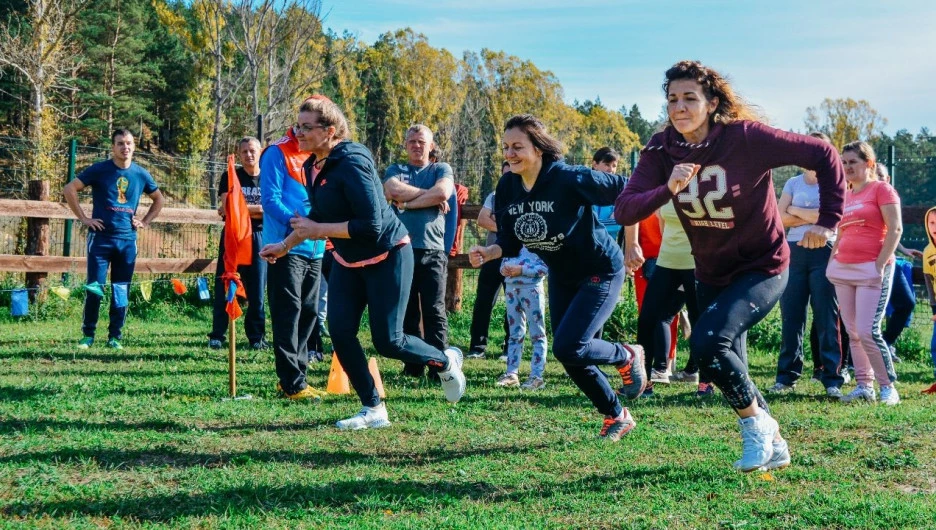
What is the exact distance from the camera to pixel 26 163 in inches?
703

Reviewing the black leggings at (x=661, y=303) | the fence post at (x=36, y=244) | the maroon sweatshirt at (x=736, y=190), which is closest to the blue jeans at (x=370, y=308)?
the maroon sweatshirt at (x=736, y=190)

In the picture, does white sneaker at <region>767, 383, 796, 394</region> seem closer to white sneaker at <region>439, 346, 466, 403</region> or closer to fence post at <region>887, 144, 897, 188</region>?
white sneaker at <region>439, 346, 466, 403</region>

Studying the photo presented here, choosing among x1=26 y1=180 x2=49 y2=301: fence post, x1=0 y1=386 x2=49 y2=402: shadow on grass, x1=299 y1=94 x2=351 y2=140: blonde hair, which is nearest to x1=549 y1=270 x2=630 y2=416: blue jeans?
x1=299 y1=94 x2=351 y2=140: blonde hair

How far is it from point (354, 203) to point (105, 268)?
5.47 meters

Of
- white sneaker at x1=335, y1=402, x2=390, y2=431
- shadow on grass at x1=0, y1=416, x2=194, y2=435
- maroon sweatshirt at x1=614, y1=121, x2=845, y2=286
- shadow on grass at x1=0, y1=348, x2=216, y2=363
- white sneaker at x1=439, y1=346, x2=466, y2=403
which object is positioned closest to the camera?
maroon sweatshirt at x1=614, y1=121, x2=845, y2=286

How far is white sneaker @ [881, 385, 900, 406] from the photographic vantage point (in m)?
7.03

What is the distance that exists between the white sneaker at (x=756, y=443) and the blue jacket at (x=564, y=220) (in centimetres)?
132

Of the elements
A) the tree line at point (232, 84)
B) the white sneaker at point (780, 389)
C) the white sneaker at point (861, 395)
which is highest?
the tree line at point (232, 84)

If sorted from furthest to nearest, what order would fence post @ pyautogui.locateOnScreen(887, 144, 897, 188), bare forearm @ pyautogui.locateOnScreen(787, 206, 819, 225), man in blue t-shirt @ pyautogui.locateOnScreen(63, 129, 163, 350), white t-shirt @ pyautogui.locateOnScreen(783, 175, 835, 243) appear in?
fence post @ pyautogui.locateOnScreen(887, 144, 897, 188) < man in blue t-shirt @ pyautogui.locateOnScreen(63, 129, 163, 350) < white t-shirt @ pyautogui.locateOnScreen(783, 175, 835, 243) < bare forearm @ pyautogui.locateOnScreen(787, 206, 819, 225)

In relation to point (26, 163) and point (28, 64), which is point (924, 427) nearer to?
point (26, 163)

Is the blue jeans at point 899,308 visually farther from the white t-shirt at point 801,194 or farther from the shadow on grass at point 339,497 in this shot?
the shadow on grass at point 339,497

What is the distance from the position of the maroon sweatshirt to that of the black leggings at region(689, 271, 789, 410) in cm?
8

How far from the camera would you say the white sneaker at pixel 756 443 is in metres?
4.47

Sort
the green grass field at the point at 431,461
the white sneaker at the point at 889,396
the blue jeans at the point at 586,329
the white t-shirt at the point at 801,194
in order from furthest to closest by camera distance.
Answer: the white t-shirt at the point at 801,194, the white sneaker at the point at 889,396, the blue jeans at the point at 586,329, the green grass field at the point at 431,461
